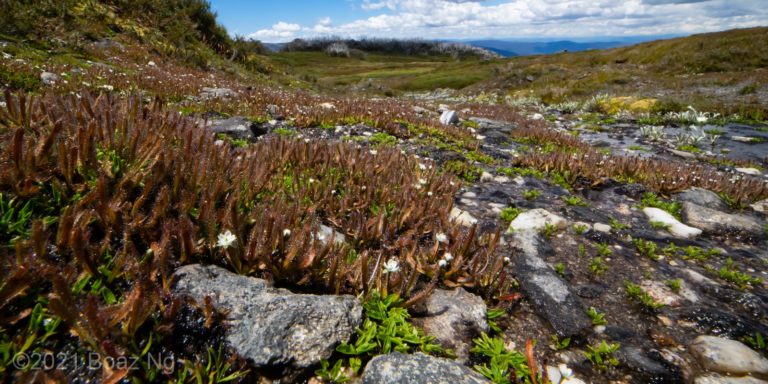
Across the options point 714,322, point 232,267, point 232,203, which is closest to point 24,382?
point 232,267

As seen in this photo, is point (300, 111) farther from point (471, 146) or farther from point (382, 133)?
point (471, 146)

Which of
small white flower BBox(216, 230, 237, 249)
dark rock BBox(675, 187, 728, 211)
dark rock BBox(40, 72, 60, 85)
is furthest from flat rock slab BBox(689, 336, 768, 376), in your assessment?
dark rock BBox(40, 72, 60, 85)

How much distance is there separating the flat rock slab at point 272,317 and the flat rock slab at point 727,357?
8.78 feet

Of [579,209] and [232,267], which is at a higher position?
[232,267]

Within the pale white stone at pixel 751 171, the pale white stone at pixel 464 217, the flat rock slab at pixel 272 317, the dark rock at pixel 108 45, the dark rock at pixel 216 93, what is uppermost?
the dark rock at pixel 108 45

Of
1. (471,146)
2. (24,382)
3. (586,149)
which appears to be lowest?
(586,149)

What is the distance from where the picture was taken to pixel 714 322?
3.31 metres

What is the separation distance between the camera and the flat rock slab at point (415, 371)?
2.10 meters

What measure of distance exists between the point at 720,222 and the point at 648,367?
12.9ft

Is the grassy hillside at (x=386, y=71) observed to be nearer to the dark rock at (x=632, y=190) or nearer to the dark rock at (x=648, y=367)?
the dark rock at (x=632, y=190)

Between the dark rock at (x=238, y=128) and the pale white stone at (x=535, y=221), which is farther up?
the dark rock at (x=238, y=128)

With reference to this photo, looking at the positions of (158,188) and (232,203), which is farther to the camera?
(158,188)

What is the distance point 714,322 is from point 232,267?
4078mm

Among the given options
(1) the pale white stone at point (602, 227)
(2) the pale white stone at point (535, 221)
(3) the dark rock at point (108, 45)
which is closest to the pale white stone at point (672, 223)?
(1) the pale white stone at point (602, 227)
